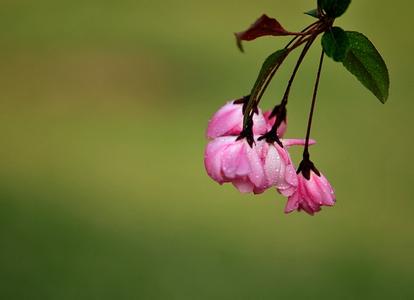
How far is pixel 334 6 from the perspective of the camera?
705 mm

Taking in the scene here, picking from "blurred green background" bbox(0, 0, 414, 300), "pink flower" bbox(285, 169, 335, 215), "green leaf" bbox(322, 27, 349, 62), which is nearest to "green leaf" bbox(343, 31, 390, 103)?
"green leaf" bbox(322, 27, 349, 62)

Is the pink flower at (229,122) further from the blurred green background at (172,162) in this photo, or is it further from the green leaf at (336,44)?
the blurred green background at (172,162)

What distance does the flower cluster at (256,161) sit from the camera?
2.52 feet

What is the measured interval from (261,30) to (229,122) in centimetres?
14

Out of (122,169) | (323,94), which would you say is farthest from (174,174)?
(323,94)

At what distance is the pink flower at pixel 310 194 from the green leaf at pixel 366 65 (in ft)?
0.46

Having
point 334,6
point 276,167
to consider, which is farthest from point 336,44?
point 276,167

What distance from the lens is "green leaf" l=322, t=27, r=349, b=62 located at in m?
0.70

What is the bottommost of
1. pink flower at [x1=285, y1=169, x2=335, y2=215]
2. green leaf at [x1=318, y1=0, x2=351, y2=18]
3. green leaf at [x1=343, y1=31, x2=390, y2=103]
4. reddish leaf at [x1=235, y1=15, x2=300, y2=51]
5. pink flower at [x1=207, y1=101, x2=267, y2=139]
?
pink flower at [x1=285, y1=169, x2=335, y2=215]

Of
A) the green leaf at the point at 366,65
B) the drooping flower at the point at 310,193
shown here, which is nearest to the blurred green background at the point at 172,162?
the drooping flower at the point at 310,193

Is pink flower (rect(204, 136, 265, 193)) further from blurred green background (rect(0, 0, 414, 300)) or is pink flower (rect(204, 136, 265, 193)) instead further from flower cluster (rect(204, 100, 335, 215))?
blurred green background (rect(0, 0, 414, 300))

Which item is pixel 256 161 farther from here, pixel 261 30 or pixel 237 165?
pixel 261 30

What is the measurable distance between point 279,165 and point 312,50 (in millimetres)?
3826

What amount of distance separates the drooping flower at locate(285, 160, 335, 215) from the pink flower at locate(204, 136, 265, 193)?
9 cm
